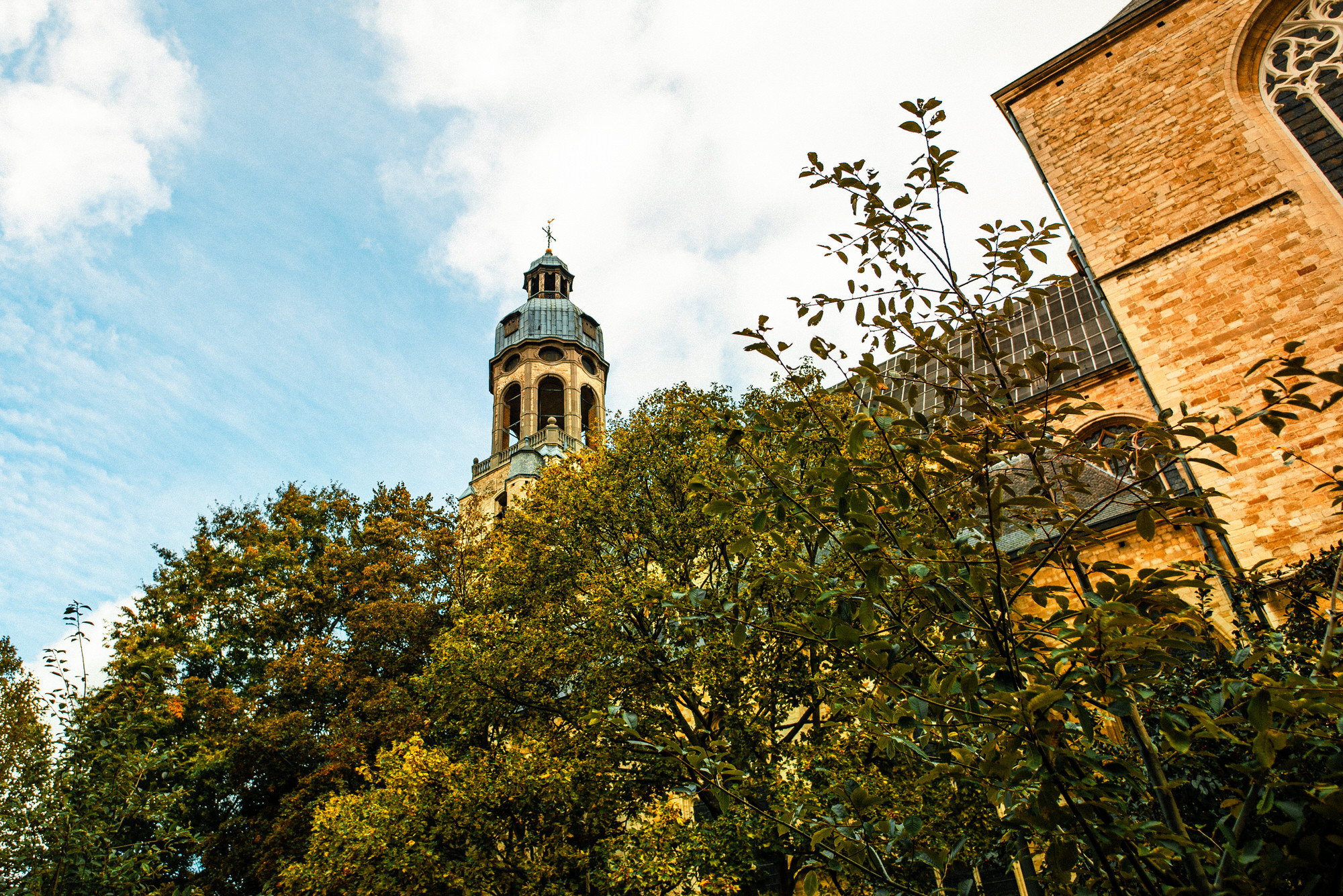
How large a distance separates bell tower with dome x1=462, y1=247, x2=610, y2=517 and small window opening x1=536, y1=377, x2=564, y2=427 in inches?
1.0

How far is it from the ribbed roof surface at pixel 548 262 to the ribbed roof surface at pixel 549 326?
3.35m

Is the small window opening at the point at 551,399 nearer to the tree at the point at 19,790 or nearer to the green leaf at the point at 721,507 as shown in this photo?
the tree at the point at 19,790

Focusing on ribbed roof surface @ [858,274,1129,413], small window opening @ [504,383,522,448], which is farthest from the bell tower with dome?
ribbed roof surface @ [858,274,1129,413]

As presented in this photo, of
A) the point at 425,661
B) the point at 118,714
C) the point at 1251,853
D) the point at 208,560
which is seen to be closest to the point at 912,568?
the point at 1251,853

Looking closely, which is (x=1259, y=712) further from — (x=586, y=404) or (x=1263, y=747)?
(x=586, y=404)

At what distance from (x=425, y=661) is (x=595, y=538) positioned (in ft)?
17.8

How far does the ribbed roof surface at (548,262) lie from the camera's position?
33156 millimetres

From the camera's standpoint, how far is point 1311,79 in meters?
10.4

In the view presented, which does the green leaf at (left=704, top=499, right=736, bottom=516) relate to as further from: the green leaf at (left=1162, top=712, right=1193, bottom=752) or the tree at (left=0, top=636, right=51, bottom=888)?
the tree at (left=0, top=636, right=51, bottom=888)

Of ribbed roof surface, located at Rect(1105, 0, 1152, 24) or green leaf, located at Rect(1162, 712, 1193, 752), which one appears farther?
ribbed roof surface, located at Rect(1105, 0, 1152, 24)

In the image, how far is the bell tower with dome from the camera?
25.5 meters

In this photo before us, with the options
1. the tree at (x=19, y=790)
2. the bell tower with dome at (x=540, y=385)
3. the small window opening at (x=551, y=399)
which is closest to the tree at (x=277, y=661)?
the tree at (x=19, y=790)

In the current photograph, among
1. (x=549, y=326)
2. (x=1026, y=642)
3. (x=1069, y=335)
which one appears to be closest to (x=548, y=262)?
(x=549, y=326)

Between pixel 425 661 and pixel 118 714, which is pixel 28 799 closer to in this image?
pixel 118 714
